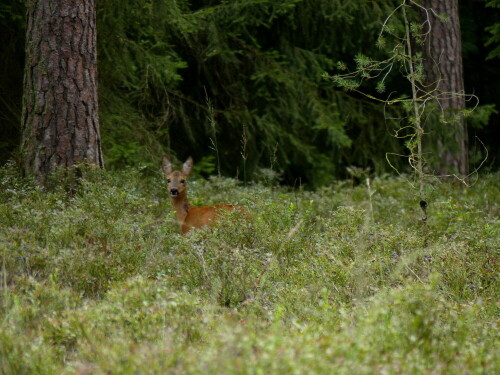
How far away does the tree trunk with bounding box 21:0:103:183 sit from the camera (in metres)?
8.33

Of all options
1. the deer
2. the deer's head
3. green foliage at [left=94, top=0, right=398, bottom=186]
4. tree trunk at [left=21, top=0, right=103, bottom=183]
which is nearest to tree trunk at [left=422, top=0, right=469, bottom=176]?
green foliage at [left=94, top=0, right=398, bottom=186]

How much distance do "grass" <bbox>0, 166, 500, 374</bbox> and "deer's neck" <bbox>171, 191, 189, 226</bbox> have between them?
341 mm

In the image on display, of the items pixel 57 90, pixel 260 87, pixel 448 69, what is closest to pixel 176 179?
pixel 57 90

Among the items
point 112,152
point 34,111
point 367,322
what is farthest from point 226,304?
point 112,152

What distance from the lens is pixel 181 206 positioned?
29.8 ft

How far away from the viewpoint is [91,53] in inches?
336

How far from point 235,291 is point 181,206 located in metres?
3.82

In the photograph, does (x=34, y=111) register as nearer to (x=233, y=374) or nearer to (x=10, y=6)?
(x=10, y=6)

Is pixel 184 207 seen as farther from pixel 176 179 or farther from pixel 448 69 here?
pixel 448 69

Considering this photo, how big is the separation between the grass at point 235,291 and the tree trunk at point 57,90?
313 mm

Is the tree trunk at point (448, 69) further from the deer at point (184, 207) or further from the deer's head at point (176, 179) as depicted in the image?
the deer at point (184, 207)

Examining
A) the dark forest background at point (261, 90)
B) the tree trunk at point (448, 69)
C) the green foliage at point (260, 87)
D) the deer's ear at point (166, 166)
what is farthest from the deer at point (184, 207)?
the tree trunk at point (448, 69)

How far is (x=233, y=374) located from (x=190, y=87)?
11997 mm

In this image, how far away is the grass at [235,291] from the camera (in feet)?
11.3
